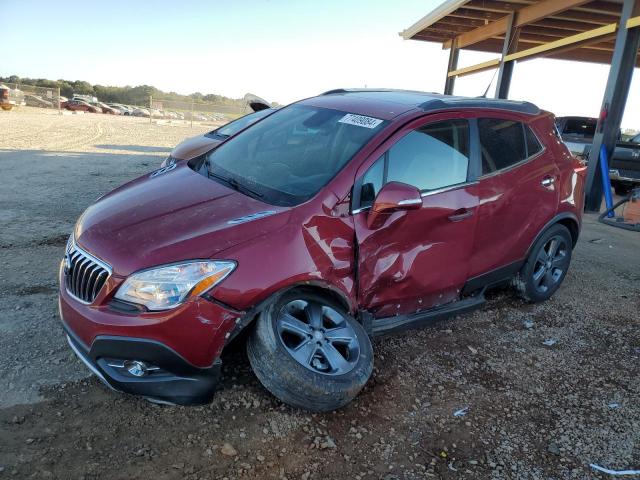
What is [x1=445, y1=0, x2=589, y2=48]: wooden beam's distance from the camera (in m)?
10.0

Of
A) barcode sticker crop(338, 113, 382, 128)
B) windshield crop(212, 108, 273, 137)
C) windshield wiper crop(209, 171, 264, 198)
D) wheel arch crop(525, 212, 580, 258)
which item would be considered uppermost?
barcode sticker crop(338, 113, 382, 128)

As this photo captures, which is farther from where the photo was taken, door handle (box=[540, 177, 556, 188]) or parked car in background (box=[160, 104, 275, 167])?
parked car in background (box=[160, 104, 275, 167])

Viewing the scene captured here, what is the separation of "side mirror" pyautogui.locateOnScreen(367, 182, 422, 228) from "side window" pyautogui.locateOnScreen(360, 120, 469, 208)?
0.48 ft

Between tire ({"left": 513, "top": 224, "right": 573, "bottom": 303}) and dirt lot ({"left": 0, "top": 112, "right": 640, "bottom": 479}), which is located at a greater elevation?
tire ({"left": 513, "top": 224, "right": 573, "bottom": 303})

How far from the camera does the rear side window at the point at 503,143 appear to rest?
12.5ft

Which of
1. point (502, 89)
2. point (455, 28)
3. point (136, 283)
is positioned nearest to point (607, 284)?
point (136, 283)

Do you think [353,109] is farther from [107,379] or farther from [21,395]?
[21,395]

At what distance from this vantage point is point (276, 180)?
10.6 ft

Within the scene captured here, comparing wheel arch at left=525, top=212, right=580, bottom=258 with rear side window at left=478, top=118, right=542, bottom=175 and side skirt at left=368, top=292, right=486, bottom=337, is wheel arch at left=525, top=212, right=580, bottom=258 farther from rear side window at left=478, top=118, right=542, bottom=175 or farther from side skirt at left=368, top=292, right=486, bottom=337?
side skirt at left=368, top=292, right=486, bottom=337

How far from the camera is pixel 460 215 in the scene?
3539mm

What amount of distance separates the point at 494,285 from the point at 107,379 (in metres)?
3.00

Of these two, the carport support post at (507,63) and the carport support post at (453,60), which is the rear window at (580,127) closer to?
the carport support post at (507,63)

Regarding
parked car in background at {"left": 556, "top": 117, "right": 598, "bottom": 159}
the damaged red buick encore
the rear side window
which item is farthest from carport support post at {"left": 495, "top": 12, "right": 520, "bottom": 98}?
the rear side window

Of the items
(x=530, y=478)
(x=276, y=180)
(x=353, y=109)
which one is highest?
(x=353, y=109)
